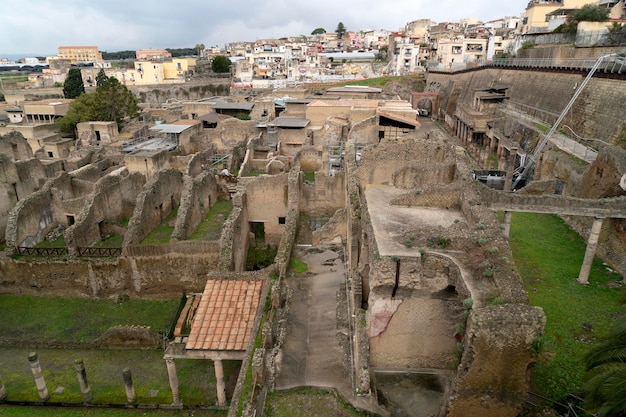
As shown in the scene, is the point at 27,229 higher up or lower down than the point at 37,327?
higher up

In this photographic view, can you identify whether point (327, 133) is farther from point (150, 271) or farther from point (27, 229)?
point (27, 229)

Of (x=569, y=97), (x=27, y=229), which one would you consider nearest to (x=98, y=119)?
(x=27, y=229)

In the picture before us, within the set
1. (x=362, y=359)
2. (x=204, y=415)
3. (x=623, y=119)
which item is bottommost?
(x=204, y=415)

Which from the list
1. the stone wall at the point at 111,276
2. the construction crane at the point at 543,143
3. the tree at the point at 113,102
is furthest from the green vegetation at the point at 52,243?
the tree at the point at 113,102

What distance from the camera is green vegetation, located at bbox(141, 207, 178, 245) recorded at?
769 inches

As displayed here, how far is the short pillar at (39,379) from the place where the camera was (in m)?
12.0

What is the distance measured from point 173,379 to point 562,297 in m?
11.7

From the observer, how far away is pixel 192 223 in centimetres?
2003

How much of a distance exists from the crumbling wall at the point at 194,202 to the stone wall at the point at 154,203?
1.32 m

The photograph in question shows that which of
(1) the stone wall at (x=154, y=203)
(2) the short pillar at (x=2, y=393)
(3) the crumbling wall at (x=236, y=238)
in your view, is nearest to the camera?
(2) the short pillar at (x=2, y=393)

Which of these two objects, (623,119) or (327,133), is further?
(327,133)

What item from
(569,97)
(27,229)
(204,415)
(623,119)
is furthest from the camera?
(569,97)

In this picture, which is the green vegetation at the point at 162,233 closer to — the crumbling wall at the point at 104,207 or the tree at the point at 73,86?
the crumbling wall at the point at 104,207

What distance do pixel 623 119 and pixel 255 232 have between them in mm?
19337
